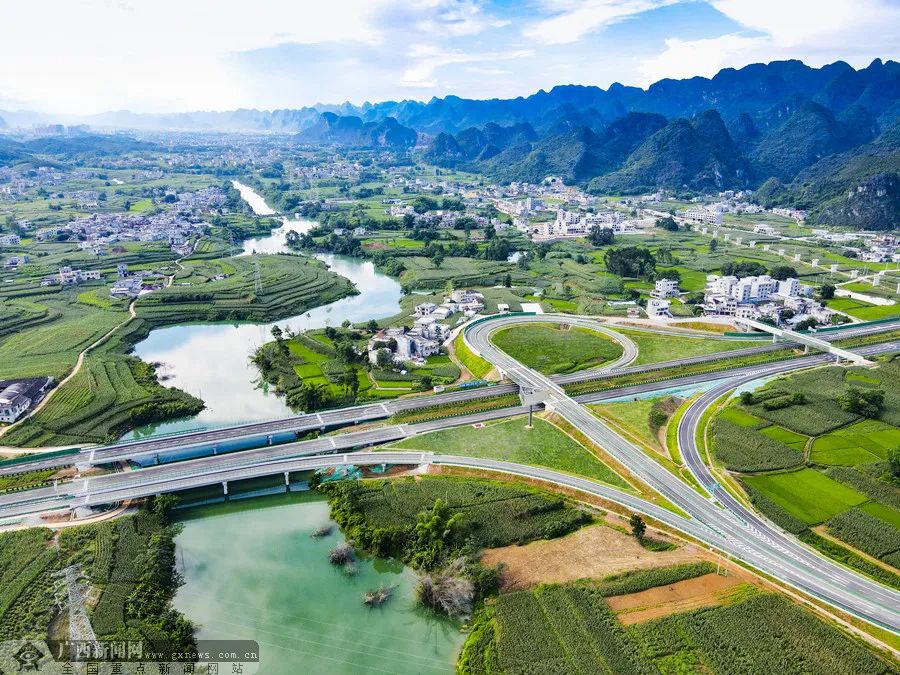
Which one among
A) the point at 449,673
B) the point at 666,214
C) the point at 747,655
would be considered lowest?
the point at 449,673

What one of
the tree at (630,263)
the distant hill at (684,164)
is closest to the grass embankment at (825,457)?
the tree at (630,263)

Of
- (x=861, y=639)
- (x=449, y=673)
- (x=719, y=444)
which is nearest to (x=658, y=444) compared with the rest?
(x=719, y=444)

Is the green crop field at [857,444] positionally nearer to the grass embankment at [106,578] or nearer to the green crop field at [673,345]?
the green crop field at [673,345]

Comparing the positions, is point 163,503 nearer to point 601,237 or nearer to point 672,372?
point 672,372

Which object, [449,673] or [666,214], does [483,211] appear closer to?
[666,214]

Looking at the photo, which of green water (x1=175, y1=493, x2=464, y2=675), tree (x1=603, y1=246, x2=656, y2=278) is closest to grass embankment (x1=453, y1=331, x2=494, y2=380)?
green water (x1=175, y1=493, x2=464, y2=675)

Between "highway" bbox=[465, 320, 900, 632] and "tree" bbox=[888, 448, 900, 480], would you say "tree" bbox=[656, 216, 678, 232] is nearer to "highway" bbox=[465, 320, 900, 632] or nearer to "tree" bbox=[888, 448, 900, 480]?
"highway" bbox=[465, 320, 900, 632]
